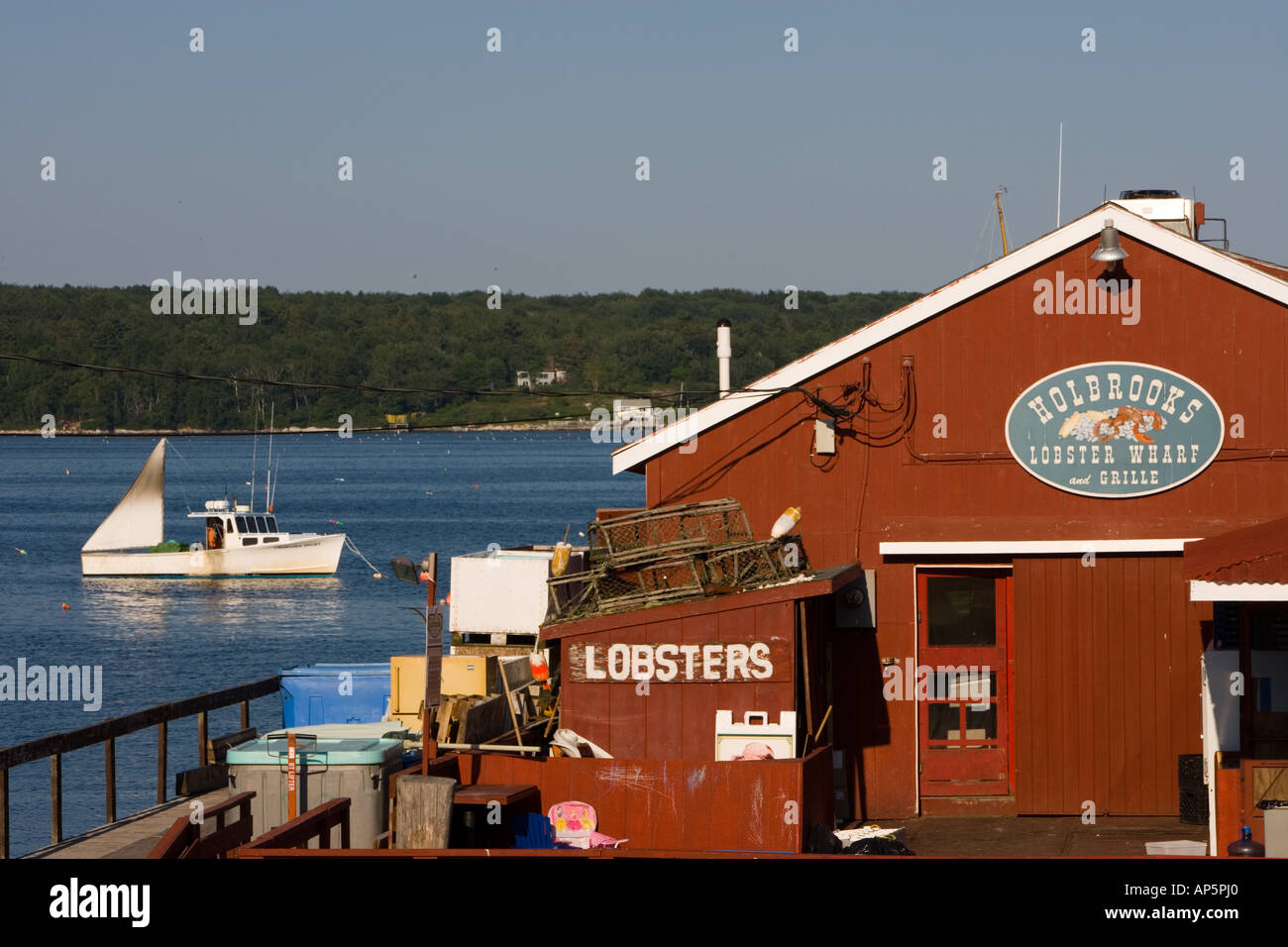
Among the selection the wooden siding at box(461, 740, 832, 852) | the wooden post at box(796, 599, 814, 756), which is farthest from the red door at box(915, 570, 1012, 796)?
the wooden siding at box(461, 740, 832, 852)

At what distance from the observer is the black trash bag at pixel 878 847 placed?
12828 millimetres

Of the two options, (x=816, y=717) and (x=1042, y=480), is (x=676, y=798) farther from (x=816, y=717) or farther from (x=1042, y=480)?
(x=1042, y=480)

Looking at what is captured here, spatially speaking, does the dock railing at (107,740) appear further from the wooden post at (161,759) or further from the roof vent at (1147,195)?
the roof vent at (1147,195)

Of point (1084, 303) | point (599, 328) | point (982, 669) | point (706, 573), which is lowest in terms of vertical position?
point (982, 669)

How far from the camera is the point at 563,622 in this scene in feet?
47.7

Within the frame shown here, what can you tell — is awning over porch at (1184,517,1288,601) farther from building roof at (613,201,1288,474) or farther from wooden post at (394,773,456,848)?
wooden post at (394,773,456,848)

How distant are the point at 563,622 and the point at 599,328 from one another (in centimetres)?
15331

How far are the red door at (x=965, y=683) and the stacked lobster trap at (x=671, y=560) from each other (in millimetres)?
1615

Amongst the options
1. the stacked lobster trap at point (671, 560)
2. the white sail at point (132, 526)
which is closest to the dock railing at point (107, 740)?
the stacked lobster trap at point (671, 560)

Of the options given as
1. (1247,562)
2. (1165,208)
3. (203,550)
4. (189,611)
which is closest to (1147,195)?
(1165,208)

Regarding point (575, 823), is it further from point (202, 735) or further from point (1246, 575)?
point (202, 735)
